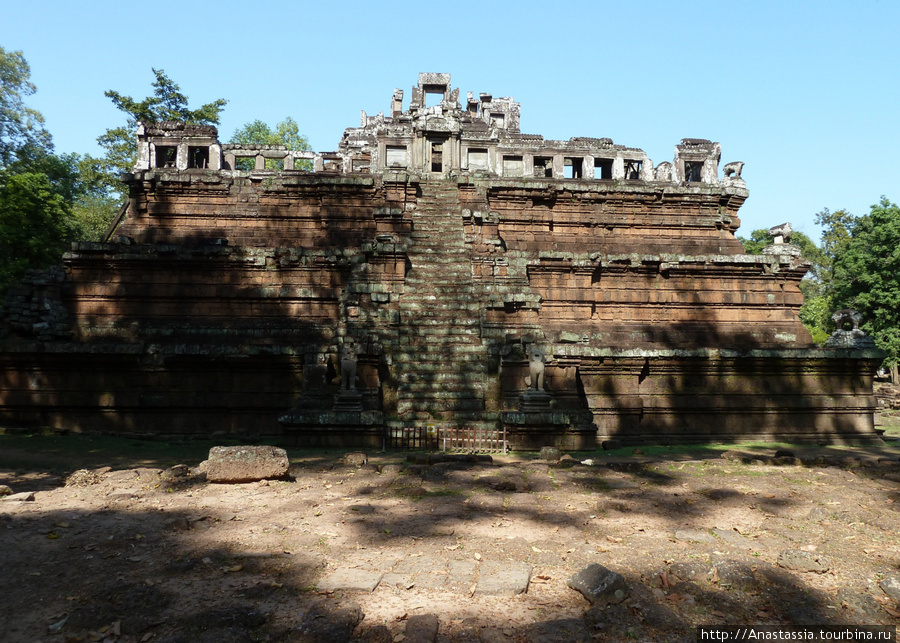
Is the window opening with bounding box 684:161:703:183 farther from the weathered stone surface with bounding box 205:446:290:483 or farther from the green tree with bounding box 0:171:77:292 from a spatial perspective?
the green tree with bounding box 0:171:77:292

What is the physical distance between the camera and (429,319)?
42.7ft

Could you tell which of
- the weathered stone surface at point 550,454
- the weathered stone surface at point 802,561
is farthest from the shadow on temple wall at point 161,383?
the weathered stone surface at point 802,561

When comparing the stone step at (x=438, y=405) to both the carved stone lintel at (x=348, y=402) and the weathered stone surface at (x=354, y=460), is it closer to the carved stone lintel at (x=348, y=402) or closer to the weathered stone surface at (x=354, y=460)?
the carved stone lintel at (x=348, y=402)

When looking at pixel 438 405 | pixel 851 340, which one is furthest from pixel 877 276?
pixel 438 405

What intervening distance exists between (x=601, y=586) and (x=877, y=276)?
115ft

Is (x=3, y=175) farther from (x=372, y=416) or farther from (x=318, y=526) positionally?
(x=318, y=526)

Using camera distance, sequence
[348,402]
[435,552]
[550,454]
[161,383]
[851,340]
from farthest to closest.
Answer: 1. [851,340]
2. [161,383]
3. [348,402]
4. [550,454]
5. [435,552]

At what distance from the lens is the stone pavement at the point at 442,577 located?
3961mm

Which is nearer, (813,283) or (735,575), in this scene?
(735,575)

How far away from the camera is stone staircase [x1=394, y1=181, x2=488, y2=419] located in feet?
37.6

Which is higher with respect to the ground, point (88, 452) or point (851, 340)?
point (851, 340)

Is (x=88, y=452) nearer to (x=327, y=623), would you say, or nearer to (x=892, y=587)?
(x=327, y=623)

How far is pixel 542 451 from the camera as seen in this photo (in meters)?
9.62

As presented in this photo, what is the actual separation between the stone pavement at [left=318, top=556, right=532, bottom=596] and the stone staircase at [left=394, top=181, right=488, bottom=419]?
6708 mm
